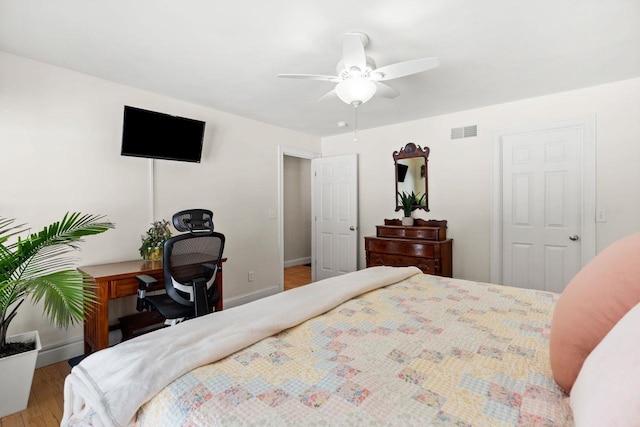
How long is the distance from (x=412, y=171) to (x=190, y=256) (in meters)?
2.97

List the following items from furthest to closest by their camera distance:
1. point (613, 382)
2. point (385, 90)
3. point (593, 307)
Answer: point (385, 90)
point (593, 307)
point (613, 382)

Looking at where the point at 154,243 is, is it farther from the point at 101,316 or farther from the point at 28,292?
the point at 28,292

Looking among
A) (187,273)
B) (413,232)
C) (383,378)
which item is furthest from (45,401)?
(413,232)

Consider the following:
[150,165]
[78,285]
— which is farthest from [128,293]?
[150,165]

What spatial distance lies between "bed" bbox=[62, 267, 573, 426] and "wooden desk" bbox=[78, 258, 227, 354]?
1.28 metres

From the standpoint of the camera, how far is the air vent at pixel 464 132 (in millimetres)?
3596

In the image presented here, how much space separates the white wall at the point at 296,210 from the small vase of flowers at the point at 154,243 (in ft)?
11.2

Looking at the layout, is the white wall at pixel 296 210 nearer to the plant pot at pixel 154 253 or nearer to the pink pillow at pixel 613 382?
the plant pot at pixel 154 253

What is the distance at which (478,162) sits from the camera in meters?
3.59

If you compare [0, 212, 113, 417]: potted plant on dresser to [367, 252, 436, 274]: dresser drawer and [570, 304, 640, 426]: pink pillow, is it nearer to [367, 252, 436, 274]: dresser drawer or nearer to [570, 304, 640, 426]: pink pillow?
[570, 304, 640, 426]: pink pillow

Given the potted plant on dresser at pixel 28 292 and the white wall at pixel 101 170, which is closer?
the potted plant on dresser at pixel 28 292

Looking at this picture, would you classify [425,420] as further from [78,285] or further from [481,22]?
[481,22]

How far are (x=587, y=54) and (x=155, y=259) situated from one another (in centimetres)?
384

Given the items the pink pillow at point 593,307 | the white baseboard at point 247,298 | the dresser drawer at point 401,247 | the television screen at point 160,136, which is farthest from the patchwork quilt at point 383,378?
the white baseboard at point 247,298
